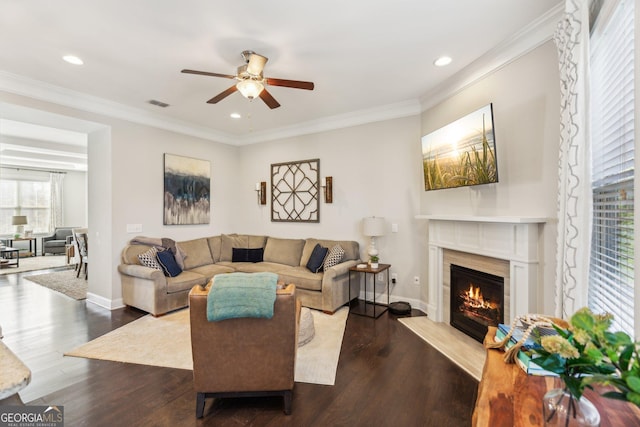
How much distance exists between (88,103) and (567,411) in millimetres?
5170

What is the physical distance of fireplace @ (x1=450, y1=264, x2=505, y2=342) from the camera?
284 centimetres

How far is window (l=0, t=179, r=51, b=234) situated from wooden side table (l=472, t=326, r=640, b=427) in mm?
12020

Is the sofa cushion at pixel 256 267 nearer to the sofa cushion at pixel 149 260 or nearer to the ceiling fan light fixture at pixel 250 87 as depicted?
the sofa cushion at pixel 149 260

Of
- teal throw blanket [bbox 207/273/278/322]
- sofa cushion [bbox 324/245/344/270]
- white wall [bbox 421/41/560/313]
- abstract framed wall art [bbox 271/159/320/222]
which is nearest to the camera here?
teal throw blanket [bbox 207/273/278/322]

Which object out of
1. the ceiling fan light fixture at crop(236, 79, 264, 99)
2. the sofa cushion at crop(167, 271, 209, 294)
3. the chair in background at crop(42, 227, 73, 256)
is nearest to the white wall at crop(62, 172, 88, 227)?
the chair in background at crop(42, 227, 73, 256)

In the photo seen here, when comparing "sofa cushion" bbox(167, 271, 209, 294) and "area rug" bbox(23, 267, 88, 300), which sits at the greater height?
"sofa cushion" bbox(167, 271, 209, 294)

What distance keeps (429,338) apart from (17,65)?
5.20 m

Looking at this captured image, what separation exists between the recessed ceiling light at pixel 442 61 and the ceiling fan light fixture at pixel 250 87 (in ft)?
5.88

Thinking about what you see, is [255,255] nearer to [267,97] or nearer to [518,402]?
[267,97]

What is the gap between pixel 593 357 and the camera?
700 mm

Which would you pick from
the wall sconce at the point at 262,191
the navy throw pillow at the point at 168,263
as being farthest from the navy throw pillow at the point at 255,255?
the navy throw pillow at the point at 168,263

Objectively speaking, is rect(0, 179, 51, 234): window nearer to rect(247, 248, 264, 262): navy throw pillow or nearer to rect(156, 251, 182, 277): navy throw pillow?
rect(156, 251, 182, 277): navy throw pillow

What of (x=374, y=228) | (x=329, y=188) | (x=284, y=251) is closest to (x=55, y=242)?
(x=284, y=251)

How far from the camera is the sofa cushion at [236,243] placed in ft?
17.3
